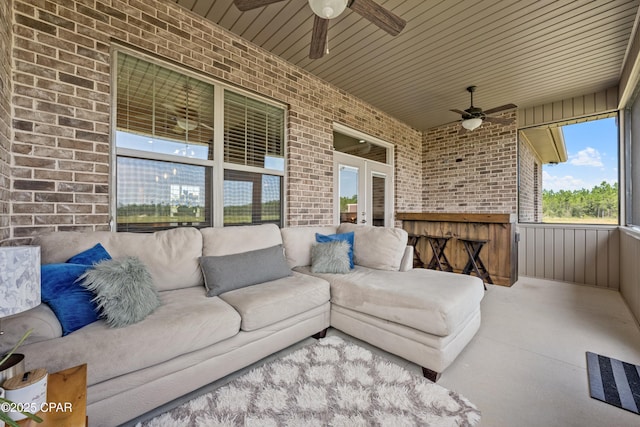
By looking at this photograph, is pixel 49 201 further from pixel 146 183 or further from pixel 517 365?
pixel 517 365

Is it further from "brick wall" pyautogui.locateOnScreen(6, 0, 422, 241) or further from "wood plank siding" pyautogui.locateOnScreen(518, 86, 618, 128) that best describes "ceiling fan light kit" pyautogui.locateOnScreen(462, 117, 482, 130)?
"brick wall" pyautogui.locateOnScreen(6, 0, 422, 241)

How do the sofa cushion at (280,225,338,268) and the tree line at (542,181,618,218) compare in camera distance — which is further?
the tree line at (542,181,618,218)

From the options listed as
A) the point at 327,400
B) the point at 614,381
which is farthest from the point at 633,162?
the point at 327,400

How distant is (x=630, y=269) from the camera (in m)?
2.88

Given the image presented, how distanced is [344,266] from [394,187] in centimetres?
302

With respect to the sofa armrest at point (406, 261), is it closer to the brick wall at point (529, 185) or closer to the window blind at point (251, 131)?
the window blind at point (251, 131)

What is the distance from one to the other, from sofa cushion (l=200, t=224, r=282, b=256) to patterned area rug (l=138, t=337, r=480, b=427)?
0.97 metres

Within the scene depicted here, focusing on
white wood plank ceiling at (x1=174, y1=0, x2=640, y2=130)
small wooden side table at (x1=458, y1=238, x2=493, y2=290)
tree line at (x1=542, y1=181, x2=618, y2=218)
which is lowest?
small wooden side table at (x1=458, y1=238, x2=493, y2=290)

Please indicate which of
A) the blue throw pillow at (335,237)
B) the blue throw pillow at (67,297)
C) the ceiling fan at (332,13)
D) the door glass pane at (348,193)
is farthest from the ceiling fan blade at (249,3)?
the door glass pane at (348,193)

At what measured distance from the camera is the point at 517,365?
183cm

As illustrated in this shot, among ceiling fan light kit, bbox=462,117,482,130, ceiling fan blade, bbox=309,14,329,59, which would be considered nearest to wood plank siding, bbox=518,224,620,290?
ceiling fan light kit, bbox=462,117,482,130

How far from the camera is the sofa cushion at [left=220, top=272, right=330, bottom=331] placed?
1.71m

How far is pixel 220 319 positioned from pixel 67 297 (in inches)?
29.8

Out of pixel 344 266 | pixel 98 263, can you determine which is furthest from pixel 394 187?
pixel 98 263
